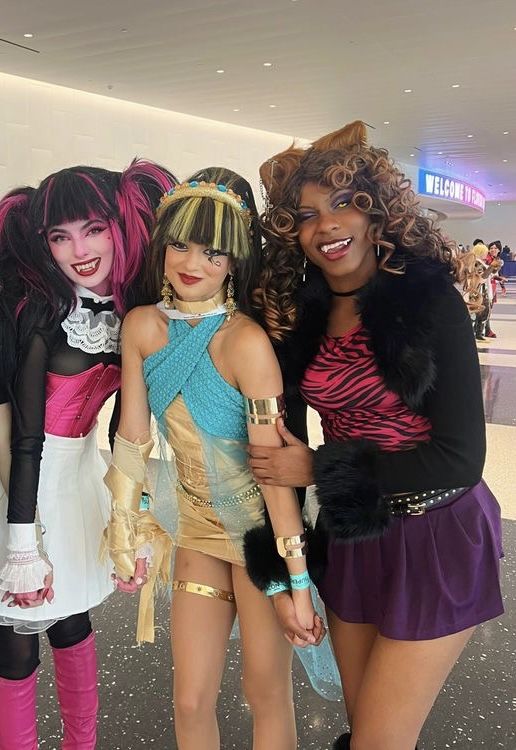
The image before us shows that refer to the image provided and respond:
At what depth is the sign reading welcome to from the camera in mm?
21859

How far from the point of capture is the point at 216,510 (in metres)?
1.50

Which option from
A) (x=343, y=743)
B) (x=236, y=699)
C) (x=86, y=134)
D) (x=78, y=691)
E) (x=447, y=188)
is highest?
(x=447, y=188)

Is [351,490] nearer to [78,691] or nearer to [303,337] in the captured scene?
[303,337]

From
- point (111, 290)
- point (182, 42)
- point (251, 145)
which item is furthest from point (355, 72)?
point (111, 290)

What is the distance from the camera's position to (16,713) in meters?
1.54

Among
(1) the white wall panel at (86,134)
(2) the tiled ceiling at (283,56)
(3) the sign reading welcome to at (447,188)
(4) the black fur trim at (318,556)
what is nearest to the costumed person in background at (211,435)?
(4) the black fur trim at (318,556)

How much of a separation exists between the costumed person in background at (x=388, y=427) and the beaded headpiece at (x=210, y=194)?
0.28 feet

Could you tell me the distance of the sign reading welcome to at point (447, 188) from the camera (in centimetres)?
2186

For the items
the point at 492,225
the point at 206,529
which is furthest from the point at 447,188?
the point at 206,529

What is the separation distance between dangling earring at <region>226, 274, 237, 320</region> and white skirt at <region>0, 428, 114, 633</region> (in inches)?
21.5

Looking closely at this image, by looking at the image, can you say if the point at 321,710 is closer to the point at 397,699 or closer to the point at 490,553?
the point at 397,699

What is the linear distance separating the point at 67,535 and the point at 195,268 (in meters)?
0.78

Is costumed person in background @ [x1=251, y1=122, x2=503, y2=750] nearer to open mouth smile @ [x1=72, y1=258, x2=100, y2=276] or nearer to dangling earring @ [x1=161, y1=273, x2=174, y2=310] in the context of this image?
dangling earring @ [x1=161, y1=273, x2=174, y2=310]

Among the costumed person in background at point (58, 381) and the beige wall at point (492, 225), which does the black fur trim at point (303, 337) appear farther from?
the beige wall at point (492, 225)
